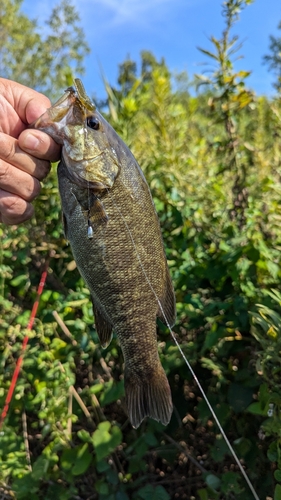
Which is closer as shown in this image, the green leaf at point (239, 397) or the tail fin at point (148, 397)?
the tail fin at point (148, 397)

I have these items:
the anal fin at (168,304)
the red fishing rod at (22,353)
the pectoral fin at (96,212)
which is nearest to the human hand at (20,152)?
the pectoral fin at (96,212)

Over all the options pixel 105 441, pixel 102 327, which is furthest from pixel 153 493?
pixel 102 327

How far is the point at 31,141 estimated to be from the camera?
179 cm

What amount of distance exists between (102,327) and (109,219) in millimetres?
432

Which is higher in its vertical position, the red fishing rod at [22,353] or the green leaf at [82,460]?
the red fishing rod at [22,353]

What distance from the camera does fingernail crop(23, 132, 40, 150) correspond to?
179 cm

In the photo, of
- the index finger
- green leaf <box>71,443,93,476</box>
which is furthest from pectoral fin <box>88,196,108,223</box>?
green leaf <box>71,443,93,476</box>

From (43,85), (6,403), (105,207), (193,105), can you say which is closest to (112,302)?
(105,207)

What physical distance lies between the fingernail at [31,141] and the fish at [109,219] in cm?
5

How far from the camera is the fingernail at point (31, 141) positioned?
1790 millimetres

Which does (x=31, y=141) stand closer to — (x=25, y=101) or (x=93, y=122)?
(x=93, y=122)

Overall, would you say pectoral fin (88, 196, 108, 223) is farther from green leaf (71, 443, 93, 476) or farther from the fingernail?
Answer: green leaf (71, 443, 93, 476)

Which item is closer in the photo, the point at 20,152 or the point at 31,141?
the point at 31,141

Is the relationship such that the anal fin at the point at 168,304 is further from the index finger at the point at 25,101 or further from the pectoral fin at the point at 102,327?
the index finger at the point at 25,101
